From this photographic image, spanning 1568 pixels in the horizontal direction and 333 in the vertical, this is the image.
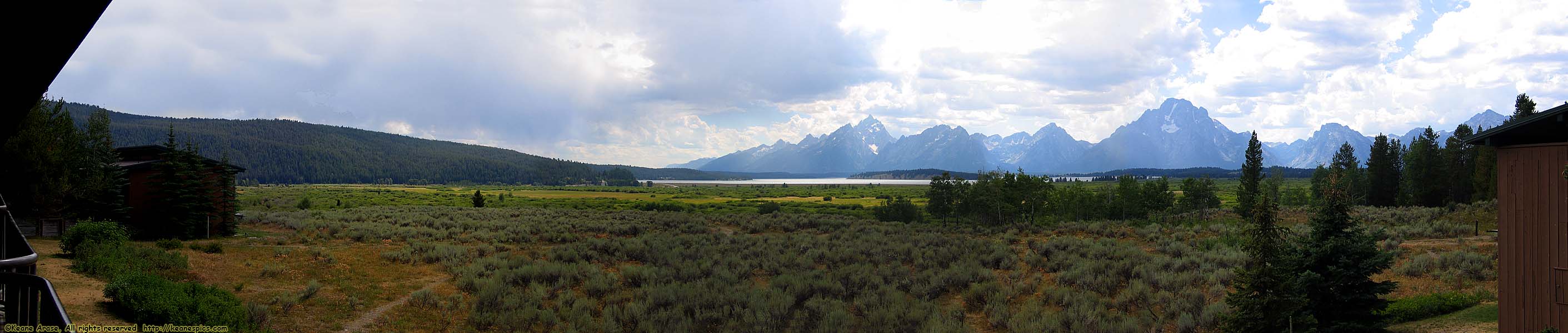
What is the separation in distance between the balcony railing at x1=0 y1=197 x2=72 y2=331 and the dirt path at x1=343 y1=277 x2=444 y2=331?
320 inches

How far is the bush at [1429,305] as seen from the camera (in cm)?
1339

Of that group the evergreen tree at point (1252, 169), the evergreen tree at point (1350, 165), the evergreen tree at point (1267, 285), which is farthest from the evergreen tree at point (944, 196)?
the evergreen tree at point (1267, 285)

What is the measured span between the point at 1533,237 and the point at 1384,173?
235 feet

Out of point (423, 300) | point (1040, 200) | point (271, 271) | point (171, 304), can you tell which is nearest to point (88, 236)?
point (271, 271)

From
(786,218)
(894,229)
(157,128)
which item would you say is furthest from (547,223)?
(157,128)

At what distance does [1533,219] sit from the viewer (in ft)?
30.8

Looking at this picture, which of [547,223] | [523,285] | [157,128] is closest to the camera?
[523,285]

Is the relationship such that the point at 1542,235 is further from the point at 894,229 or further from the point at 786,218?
the point at 786,218

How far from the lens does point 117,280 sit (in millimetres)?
11742

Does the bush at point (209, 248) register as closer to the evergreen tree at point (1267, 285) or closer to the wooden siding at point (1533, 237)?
the evergreen tree at point (1267, 285)

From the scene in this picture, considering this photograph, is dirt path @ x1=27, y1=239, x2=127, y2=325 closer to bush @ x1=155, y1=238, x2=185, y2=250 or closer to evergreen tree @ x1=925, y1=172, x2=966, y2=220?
bush @ x1=155, y1=238, x2=185, y2=250

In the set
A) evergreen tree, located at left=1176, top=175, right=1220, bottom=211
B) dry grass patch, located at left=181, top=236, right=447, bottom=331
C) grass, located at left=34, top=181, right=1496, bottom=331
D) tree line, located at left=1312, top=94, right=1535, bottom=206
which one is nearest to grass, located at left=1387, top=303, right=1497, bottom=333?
grass, located at left=34, top=181, right=1496, bottom=331

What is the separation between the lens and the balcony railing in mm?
3982

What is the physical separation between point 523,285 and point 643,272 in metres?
3.22
